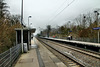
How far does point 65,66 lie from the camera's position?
5.13m

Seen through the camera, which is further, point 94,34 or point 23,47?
point 94,34

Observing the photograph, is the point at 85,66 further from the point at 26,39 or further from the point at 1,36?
the point at 26,39

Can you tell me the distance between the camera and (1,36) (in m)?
7.65

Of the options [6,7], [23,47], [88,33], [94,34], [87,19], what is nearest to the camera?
[23,47]

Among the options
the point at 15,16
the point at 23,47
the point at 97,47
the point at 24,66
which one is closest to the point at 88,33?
the point at 97,47

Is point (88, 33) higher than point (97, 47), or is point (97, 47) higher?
point (88, 33)

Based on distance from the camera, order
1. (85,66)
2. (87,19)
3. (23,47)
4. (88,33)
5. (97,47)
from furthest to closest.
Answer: (87,19) < (88,33) < (97,47) < (23,47) < (85,66)

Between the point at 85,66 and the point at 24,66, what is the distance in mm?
3818

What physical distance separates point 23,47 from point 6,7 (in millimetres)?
18735

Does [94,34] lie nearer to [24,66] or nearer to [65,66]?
[65,66]

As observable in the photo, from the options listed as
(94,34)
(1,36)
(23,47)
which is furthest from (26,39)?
(94,34)

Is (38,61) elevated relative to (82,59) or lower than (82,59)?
elevated

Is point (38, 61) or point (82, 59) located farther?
point (82, 59)

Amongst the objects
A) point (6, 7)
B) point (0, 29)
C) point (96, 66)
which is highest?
point (6, 7)
